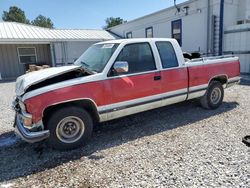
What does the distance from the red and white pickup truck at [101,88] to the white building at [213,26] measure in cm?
764

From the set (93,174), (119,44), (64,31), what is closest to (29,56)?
(64,31)

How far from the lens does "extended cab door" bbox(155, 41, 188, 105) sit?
4.90 m

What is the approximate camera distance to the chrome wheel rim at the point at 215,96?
6.07 meters

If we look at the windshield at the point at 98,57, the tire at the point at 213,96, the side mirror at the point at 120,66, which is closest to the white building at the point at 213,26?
the tire at the point at 213,96

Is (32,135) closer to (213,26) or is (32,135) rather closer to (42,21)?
(213,26)

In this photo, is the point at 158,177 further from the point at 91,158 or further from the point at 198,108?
the point at 198,108

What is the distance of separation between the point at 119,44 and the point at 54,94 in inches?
69.0

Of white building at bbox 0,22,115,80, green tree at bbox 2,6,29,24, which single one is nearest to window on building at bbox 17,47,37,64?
white building at bbox 0,22,115,80

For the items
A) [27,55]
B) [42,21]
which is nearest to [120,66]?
[27,55]

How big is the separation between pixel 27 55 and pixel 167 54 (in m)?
16.5

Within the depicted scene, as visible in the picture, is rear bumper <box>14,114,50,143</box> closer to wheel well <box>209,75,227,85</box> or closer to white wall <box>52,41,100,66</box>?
wheel well <box>209,75,227,85</box>

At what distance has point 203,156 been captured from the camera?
3574 mm

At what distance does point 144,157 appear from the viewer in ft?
12.0

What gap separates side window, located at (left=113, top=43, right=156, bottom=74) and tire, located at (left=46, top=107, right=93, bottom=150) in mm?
1352
